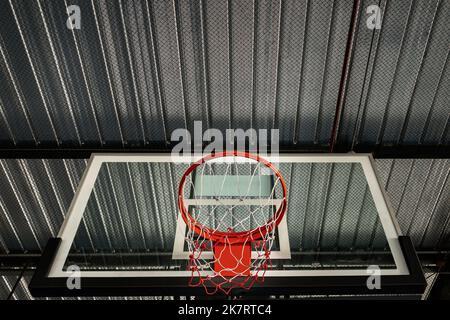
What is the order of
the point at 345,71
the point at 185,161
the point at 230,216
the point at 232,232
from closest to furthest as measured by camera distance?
the point at 232,232 < the point at 230,216 < the point at 345,71 < the point at 185,161

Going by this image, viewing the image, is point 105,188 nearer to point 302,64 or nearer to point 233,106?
point 233,106

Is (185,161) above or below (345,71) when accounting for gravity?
below

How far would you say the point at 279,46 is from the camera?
10.2ft

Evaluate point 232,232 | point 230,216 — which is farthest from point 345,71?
point 232,232

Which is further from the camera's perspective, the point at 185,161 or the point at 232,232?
the point at 185,161

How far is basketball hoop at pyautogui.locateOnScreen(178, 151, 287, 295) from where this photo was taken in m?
2.42

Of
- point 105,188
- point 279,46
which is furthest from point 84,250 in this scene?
point 279,46

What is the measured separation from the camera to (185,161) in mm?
3502

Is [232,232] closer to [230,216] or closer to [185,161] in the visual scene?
[230,216]

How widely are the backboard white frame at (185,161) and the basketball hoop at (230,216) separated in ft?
0.58

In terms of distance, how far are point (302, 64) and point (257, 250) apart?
1610 mm

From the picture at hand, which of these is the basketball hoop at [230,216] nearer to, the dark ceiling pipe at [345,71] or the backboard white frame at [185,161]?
the backboard white frame at [185,161]

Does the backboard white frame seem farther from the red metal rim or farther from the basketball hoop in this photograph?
the red metal rim

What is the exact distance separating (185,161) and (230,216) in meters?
0.77
